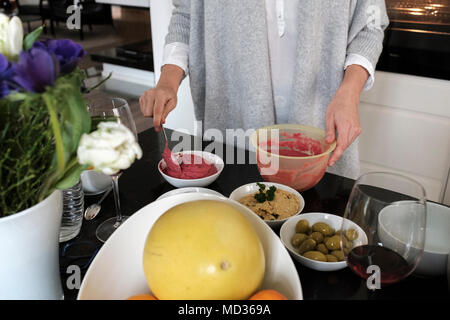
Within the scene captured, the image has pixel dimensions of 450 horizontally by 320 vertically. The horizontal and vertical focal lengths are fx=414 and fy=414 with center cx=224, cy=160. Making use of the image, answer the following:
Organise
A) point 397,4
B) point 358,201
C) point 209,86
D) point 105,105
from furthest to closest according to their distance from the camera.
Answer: point 397,4 → point 209,86 → point 105,105 → point 358,201

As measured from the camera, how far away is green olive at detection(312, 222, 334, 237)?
2.39ft

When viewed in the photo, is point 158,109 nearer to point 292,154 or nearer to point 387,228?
point 292,154

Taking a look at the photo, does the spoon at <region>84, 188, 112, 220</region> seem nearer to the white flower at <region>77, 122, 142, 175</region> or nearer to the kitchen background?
the white flower at <region>77, 122, 142, 175</region>

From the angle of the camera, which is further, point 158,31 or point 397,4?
point 158,31

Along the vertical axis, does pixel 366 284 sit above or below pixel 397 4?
below

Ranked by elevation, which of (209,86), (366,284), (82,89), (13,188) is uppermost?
(82,89)

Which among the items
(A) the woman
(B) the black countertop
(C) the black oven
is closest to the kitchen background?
(C) the black oven

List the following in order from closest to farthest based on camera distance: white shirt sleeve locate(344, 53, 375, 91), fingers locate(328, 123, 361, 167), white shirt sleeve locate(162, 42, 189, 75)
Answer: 1. fingers locate(328, 123, 361, 167)
2. white shirt sleeve locate(344, 53, 375, 91)
3. white shirt sleeve locate(162, 42, 189, 75)

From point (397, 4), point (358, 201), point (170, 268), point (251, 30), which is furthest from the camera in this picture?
point (397, 4)

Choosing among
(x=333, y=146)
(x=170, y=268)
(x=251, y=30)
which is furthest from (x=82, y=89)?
(x=251, y=30)

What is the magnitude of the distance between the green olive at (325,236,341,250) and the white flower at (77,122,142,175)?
43cm

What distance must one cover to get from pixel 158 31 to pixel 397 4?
44.6 inches

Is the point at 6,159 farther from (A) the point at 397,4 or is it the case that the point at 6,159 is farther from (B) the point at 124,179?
(A) the point at 397,4

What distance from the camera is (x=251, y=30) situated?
119 centimetres
